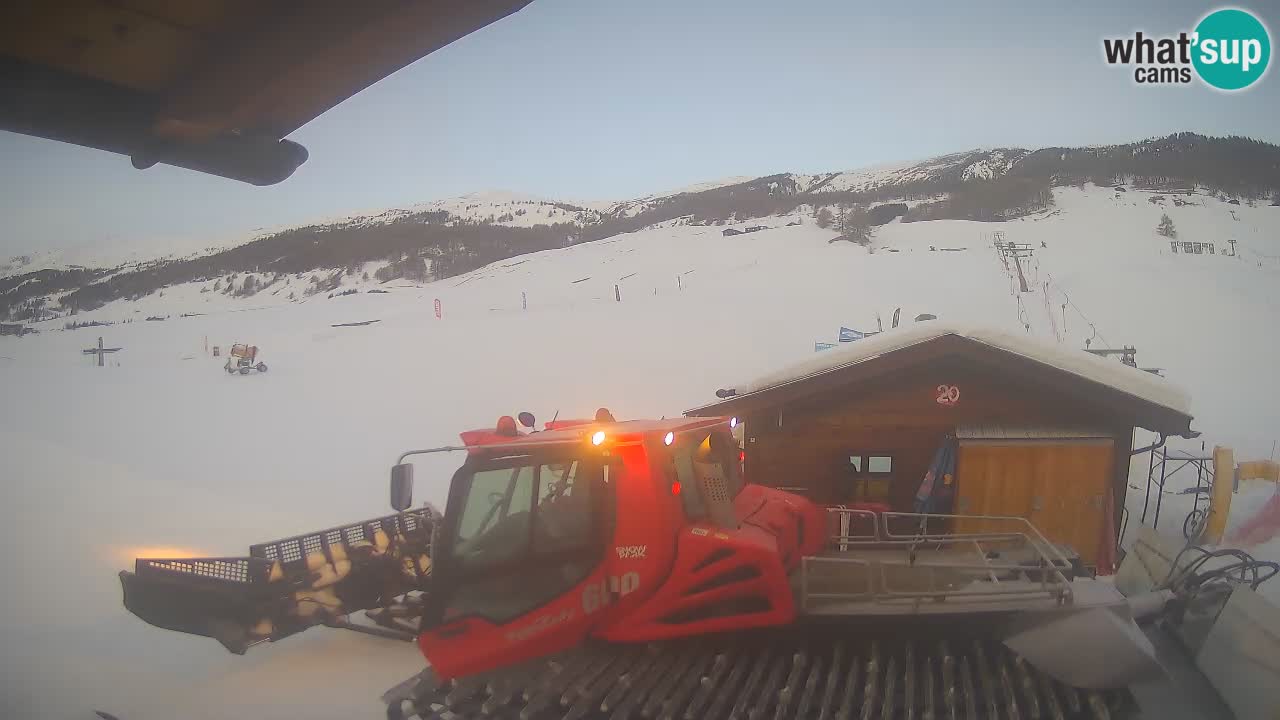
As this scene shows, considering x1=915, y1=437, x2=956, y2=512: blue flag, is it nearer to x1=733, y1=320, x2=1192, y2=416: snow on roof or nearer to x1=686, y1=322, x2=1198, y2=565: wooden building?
x1=686, y1=322, x2=1198, y2=565: wooden building

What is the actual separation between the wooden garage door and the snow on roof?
97 cm

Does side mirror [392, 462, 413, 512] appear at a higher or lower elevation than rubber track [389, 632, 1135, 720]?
higher

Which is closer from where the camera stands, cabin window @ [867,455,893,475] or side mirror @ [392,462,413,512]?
side mirror @ [392,462,413,512]

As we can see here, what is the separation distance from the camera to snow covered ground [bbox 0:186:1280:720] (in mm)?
7957

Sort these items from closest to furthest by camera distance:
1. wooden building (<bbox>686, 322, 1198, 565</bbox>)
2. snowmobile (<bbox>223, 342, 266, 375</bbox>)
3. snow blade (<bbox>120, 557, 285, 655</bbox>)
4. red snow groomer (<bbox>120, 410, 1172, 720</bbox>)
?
red snow groomer (<bbox>120, 410, 1172, 720</bbox>) < snow blade (<bbox>120, 557, 285, 655</bbox>) < wooden building (<bbox>686, 322, 1198, 565</bbox>) < snowmobile (<bbox>223, 342, 266, 375</bbox>)

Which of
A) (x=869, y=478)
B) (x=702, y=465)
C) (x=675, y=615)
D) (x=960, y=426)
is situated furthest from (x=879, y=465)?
(x=675, y=615)

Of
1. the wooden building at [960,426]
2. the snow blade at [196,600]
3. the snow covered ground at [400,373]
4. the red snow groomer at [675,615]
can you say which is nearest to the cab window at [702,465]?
the red snow groomer at [675,615]

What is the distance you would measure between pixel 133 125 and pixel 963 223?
54.7 metres

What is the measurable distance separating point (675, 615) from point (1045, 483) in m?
7.51

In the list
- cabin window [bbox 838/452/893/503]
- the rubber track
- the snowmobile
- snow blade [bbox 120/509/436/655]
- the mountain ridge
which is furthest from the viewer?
the mountain ridge

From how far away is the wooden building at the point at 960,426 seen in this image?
32.6 ft

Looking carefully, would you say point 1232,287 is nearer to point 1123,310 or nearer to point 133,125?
point 1123,310

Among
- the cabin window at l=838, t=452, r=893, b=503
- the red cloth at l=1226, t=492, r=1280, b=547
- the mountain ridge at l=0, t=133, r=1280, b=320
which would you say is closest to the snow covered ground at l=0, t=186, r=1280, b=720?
the red cloth at l=1226, t=492, r=1280, b=547

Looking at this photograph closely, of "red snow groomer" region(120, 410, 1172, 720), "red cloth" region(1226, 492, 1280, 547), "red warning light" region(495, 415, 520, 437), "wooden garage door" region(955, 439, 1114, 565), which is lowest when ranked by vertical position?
"red cloth" region(1226, 492, 1280, 547)
